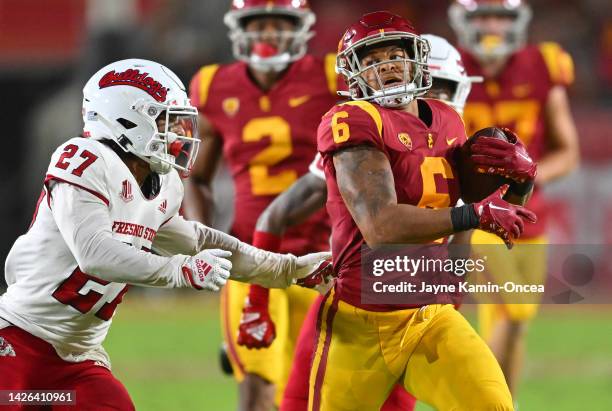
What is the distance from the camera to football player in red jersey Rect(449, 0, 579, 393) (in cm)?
644

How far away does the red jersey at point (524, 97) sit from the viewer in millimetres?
6543

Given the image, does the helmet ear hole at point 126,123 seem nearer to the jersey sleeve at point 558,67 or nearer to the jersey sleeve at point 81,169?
the jersey sleeve at point 81,169

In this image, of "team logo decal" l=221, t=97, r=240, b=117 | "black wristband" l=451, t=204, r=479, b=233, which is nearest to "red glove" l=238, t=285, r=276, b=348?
"team logo decal" l=221, t=97, r=240, b=117

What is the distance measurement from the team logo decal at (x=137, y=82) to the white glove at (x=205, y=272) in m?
0.63

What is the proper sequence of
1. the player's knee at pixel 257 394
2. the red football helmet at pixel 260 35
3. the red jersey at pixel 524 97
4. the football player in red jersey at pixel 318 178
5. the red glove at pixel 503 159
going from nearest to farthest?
the red glove at pixel 503 159, the football player in red jersey at pixel 318 178, the player's knee at pixel 257 394, the red football helmet at pixel 260 35, the red jersey at pixel 524 97

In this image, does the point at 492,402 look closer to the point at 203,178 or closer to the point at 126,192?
the point at 126,192

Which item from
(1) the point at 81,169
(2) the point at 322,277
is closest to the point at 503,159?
(2) the point at 322,277

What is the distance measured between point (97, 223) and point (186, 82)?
1045 centimetres

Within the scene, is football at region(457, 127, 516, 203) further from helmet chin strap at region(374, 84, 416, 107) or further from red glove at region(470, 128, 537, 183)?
helmet chin strap at region(374, 84, 416, 107)

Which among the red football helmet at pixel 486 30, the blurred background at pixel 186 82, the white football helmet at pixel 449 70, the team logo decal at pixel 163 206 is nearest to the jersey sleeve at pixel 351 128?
the team logo decal at pixel 163 206

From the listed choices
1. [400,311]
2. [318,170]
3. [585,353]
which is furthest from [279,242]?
[585,353]

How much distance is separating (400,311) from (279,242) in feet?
3.54

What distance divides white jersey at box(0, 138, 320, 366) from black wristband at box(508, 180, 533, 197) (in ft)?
3.03

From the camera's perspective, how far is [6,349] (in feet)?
12.7
